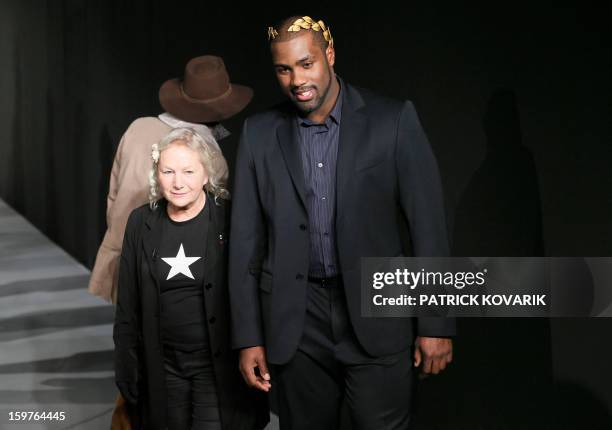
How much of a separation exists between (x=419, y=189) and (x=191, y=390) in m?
1.26

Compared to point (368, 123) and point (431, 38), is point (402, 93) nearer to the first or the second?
point (431, 38)

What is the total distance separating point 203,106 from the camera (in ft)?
12.3

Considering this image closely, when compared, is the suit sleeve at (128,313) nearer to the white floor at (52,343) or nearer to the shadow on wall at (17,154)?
the white floor at (52,343)

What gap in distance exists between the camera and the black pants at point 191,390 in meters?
3.37

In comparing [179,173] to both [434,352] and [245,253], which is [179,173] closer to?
[245,253]

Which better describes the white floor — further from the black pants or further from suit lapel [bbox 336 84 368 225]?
suit lapel [bbox 336 84 368 225]

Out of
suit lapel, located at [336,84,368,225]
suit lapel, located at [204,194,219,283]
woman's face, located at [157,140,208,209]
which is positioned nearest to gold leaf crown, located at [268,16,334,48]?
suit lapel, located at [336,84,368,225]

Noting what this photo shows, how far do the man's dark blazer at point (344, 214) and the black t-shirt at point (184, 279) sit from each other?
0.46 m

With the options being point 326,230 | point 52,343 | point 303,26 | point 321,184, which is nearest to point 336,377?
point 326,230

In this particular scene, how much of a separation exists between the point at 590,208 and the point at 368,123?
0.81m

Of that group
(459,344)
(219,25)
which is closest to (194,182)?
(459,344)

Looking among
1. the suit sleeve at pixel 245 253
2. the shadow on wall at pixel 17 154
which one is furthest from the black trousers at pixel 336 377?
the shadow on wall at pixel 17 154

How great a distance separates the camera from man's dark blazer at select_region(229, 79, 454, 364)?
2697mm

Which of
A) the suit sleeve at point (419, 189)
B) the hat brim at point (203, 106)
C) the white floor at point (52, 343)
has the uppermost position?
the hat brim at point (203, 106)
